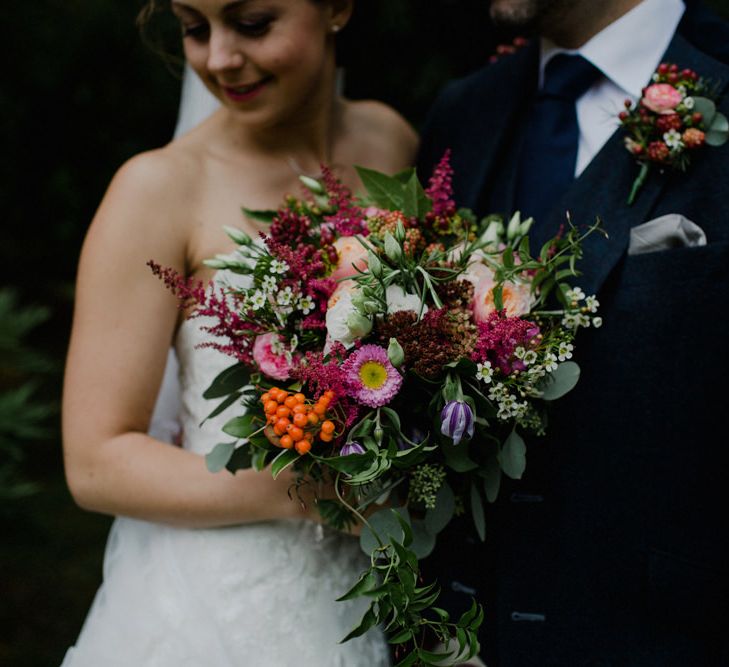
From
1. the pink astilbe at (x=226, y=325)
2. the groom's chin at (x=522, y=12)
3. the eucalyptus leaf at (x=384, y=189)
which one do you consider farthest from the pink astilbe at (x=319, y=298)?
the groom's chin at (x=522, y=12)

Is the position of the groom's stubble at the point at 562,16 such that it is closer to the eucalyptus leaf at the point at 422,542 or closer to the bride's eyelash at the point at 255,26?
the bride's eyelash at the point at 255,26

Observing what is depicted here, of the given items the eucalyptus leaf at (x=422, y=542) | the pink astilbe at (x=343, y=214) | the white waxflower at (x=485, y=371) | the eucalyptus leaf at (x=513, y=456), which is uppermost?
the pink astilbe at (x=343, y=214)

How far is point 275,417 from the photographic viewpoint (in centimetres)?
164

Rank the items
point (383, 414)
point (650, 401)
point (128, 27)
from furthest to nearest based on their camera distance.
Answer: point (128, 27), point (650, 401), point (383, 414)

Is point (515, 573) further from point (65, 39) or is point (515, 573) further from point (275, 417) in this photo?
point (65, 39)

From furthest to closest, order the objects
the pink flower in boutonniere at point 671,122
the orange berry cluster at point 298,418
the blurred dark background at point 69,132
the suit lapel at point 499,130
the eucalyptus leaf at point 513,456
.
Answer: the blurred dark background at point 69,132, the suit lapel at point 499,130, the pink flower in boutonniere at point 671,122, the eucalyptus leaf at point 513,456, the orange berry cluster at point 298,418

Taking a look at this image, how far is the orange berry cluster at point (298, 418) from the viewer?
1619 millimetres

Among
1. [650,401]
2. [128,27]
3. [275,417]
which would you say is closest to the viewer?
[275,417]

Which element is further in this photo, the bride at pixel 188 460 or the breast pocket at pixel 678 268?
the bride at pixel 188 460

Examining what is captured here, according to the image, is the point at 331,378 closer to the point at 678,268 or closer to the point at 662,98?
the point at 678,268

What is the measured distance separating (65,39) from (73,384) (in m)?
3.85

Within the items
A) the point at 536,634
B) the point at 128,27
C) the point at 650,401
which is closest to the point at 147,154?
the point at 650,401

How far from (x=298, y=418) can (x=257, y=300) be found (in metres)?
0.31

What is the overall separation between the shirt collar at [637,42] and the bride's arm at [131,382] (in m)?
1.31
